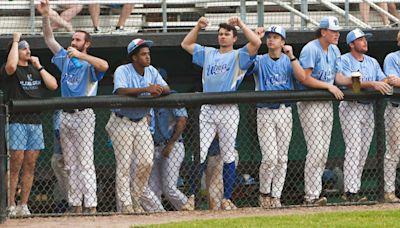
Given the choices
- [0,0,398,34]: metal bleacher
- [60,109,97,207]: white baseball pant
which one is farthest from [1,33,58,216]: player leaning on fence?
[0,0,398,34]: metal bleacher

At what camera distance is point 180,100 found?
1148cm

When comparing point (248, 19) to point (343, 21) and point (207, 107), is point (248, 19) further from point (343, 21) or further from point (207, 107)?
point (207, 107)

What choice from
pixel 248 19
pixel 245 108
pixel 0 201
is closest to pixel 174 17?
pixel 248 19

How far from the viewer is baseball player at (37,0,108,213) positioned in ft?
38.3

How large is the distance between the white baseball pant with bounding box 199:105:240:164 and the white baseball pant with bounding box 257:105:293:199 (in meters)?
0.35

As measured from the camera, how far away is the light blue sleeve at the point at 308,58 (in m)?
12.2

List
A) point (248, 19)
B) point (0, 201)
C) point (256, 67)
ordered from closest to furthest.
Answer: point (0, 201) < point (256, 67) < point (248, 19)

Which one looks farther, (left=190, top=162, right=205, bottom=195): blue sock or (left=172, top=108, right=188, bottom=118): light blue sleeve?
(left=172, top=108, right=188, bottom=118): light blue sleeve

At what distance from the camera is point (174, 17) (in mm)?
15680

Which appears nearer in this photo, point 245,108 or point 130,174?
point 130,174

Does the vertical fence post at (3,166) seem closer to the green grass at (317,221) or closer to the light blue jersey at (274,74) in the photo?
the green grass at (317,221)

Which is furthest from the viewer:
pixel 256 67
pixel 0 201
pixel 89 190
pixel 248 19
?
pixel 248 19

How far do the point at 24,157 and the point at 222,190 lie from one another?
205 cm

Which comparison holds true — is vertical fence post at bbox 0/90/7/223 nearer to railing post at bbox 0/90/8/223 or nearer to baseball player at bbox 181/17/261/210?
railing post at bbox 0/90/8/223
